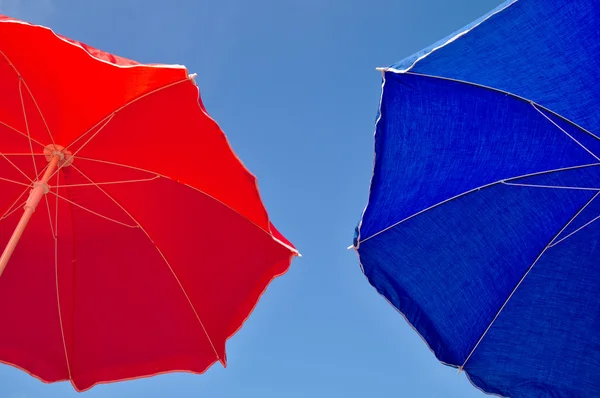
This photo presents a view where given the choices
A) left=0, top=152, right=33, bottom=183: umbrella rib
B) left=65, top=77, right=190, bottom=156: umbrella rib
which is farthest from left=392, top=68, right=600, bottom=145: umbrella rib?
left=0, top=152, right=33, bottom=183: umbrella rib

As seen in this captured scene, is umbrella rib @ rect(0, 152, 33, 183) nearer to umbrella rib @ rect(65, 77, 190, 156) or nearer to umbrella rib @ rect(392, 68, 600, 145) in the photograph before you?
umbrella rib @ rect(65, 77, 190, 156)

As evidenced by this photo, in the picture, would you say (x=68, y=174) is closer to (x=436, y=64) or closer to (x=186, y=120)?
(x=186, y=120)

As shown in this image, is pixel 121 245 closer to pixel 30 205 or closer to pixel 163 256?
pixel 163 256

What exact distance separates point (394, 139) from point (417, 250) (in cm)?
80

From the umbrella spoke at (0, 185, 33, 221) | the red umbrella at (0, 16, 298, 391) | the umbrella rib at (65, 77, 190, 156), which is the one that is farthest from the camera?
the umbrella spoke at (0, 185, 33, 221)

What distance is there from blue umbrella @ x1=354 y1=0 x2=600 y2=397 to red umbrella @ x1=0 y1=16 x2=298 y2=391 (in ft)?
3.04

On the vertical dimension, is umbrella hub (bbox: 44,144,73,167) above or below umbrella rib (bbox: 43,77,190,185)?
above

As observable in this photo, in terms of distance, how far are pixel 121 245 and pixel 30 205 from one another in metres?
0.86

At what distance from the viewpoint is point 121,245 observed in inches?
177

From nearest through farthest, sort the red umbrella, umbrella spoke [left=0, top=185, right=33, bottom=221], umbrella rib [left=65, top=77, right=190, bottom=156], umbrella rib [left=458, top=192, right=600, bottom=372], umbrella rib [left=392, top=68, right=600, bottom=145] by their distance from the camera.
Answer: umbrella rib [left=392, top=68, right=600, bottom=145] → umbrella rib [left=65, top=77, right=190, bottom=156] → umbrella rib [left=458, top=192, right=600, bottom=372] → the red umbrella → umbrella spoke [left=0, top=185, right=33, bottom=221]

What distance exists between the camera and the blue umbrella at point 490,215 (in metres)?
3.85

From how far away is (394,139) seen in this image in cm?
414

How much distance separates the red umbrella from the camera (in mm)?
4234

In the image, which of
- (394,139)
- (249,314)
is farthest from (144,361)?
(394,139)
